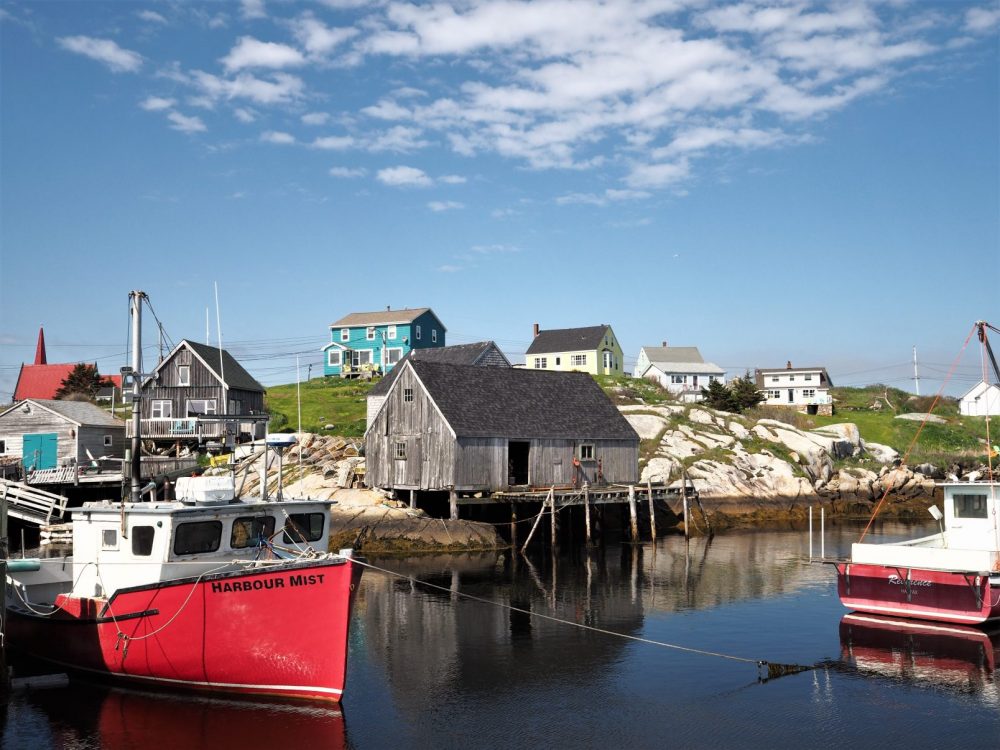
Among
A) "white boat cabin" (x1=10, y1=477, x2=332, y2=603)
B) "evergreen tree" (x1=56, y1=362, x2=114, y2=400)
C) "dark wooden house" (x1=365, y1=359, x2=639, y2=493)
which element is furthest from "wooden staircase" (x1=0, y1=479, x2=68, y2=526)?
"evergreen tree" (x1=56, y1=362, x2=114, y2=400)

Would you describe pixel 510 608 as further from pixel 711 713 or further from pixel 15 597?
pixel 15 597

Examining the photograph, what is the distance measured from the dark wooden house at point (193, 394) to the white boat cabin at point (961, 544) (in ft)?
144

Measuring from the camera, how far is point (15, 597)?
2280 centimetres

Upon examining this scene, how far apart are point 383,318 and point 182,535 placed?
67252 mm

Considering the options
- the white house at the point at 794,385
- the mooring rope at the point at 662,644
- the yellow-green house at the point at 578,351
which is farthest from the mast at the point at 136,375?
the white house at the point at 794,385

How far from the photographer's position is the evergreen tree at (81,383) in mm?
76375

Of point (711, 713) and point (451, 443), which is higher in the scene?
point (451, 443)

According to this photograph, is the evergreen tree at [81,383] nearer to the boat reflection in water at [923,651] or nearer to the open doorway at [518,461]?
the open doorway at [518,461]

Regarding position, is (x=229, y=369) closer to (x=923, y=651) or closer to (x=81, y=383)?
(x=81, y=383)

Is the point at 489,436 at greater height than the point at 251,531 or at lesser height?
greater

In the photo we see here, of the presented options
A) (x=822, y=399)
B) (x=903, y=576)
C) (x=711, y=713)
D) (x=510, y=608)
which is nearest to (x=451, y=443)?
(x=510, y=608)

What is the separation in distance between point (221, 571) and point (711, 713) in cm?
1114

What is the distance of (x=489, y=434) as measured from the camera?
4497cm

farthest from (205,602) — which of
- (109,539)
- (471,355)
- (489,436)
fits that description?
(471,355)
